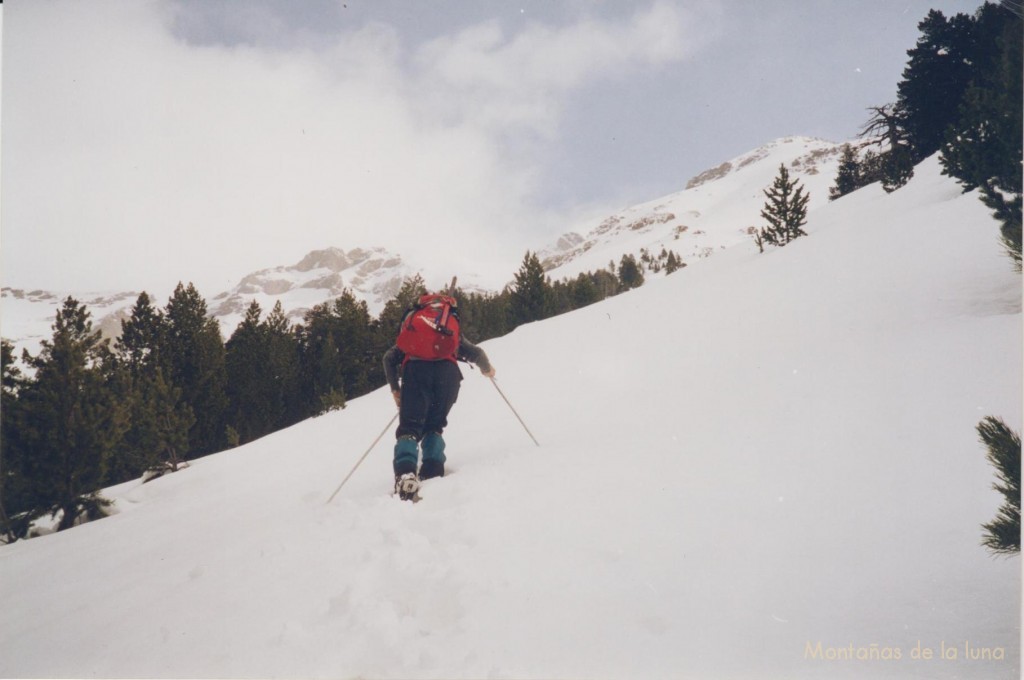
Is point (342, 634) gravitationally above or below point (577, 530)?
below

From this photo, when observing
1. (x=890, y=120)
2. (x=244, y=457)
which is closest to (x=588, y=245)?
(x=890, y=120)

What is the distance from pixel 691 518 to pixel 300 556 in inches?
92.0

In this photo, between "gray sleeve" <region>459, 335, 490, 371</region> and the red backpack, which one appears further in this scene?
"gray sleeve" <region>459, 335, 490, 371</region>

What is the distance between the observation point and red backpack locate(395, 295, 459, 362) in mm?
4129

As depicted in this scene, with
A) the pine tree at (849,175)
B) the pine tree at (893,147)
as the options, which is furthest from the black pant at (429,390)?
the pine tree at (849,175)

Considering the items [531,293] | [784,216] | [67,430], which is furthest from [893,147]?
[67,430]

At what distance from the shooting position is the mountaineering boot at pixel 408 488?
318cm

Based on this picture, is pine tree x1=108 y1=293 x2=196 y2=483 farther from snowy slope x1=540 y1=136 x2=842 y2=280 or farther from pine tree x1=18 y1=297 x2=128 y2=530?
snowy slope x1=540 y1=136 x2=842 y2=280

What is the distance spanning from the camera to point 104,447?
29.2ft

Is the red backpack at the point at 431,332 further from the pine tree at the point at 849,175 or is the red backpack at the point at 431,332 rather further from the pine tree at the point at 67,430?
the pine tree at the point at 849,175

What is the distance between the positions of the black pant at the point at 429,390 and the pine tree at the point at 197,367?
25088 millimetres

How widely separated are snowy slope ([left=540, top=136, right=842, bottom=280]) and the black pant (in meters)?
77.7

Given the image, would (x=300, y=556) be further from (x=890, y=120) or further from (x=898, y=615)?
(x=890, y=120)

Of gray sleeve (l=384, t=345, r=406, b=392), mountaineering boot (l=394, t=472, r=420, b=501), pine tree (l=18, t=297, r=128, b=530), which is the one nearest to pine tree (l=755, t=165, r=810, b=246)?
gray sleeve (l=384, t=345, r=406, b=392)
